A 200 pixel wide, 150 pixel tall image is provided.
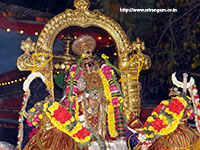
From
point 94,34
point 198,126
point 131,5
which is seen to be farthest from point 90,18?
point 198,126

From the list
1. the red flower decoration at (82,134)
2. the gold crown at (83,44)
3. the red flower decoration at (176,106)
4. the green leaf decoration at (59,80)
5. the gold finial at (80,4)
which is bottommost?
the red flower decoration at (82,134)

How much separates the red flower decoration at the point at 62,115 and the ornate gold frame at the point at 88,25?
1.73ft

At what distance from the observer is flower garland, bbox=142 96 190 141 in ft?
18.2

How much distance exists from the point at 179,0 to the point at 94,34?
8.07 ft

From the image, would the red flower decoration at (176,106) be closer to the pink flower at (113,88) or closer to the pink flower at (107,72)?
the pink flower at (113,88)

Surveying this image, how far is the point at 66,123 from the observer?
532 cm

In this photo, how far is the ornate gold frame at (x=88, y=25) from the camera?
→ 580 cm

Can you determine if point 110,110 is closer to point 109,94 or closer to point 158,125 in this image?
point 109,94

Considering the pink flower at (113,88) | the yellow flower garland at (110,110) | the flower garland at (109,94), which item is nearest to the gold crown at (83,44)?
the flower garland at (109,94)

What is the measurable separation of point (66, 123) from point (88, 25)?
5.31 ft

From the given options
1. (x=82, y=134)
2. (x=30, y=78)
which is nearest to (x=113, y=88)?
(x=82, y=134)

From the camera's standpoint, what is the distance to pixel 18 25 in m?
6.23

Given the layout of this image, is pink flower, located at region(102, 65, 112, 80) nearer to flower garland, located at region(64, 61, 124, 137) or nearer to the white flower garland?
Result: flower garland, located at region(64, 61, 124, 137)

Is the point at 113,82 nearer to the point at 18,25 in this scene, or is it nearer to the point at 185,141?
the point at 185,141
